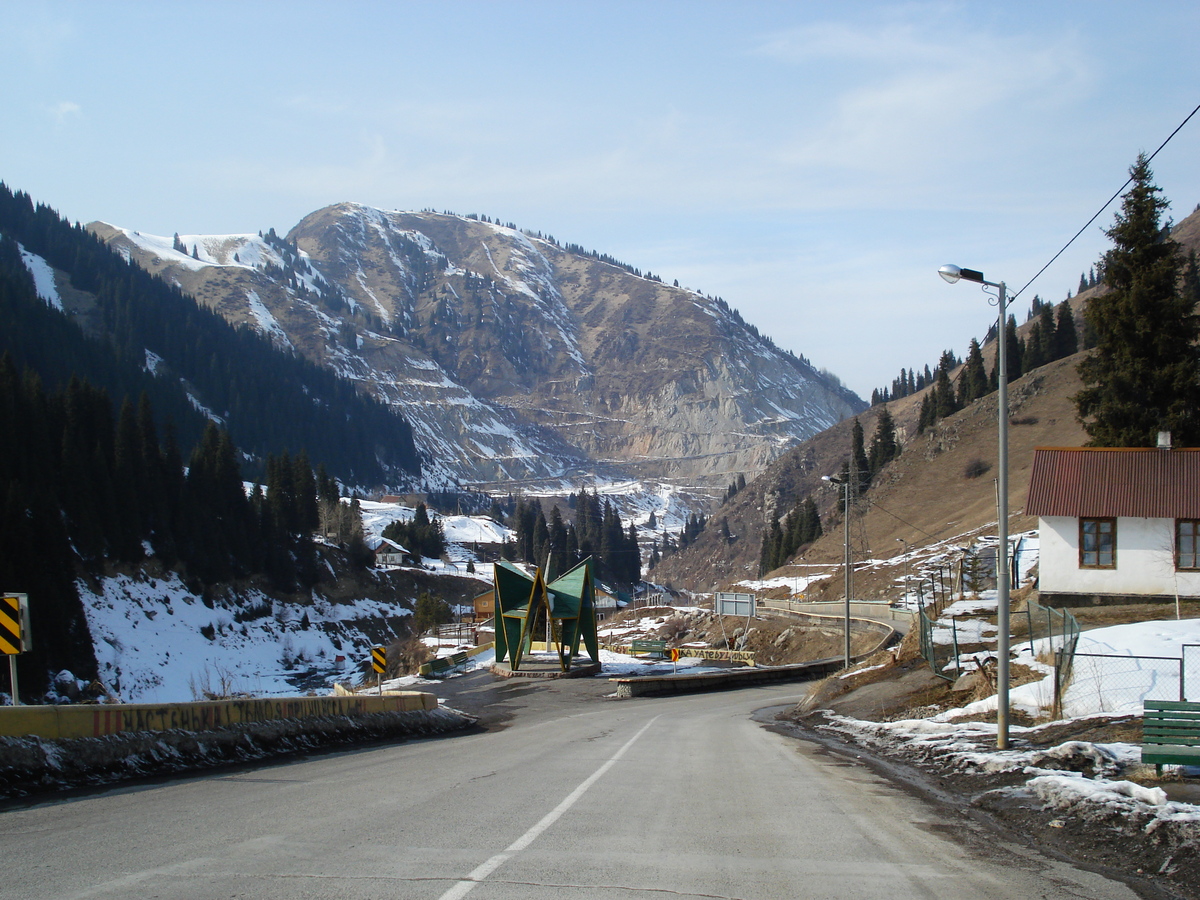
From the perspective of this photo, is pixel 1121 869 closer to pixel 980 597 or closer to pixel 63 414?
pixel 980 597

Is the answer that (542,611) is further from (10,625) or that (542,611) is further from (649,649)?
(10,625)

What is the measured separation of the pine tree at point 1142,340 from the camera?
39.9 metres

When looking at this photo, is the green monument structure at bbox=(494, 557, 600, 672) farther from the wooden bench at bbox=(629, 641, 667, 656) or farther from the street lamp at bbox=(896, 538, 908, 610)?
the street lamp at bbox=(896, 538, 908, 610)

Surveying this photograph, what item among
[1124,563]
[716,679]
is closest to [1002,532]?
[1124,563]

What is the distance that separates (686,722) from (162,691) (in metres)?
57.9

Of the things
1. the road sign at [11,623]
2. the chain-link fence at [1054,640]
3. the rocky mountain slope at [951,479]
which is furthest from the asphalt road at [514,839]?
the rocky mountain slope at [951,479]

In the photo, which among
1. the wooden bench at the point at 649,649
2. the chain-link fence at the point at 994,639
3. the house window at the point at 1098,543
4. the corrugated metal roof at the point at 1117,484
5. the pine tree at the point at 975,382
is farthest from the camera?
the pine tree at the point at 975,382

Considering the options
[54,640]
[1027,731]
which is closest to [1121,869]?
[1027,731]

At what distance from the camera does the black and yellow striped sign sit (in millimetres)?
13328

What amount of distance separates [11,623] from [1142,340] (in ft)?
143

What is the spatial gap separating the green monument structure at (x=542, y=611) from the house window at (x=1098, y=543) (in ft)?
103

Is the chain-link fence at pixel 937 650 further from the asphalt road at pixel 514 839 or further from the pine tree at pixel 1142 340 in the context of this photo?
the pine tree at pixel 1142 340

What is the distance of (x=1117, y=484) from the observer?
31.2 meters

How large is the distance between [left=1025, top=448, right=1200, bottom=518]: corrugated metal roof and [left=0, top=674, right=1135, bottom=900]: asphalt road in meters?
20.6
